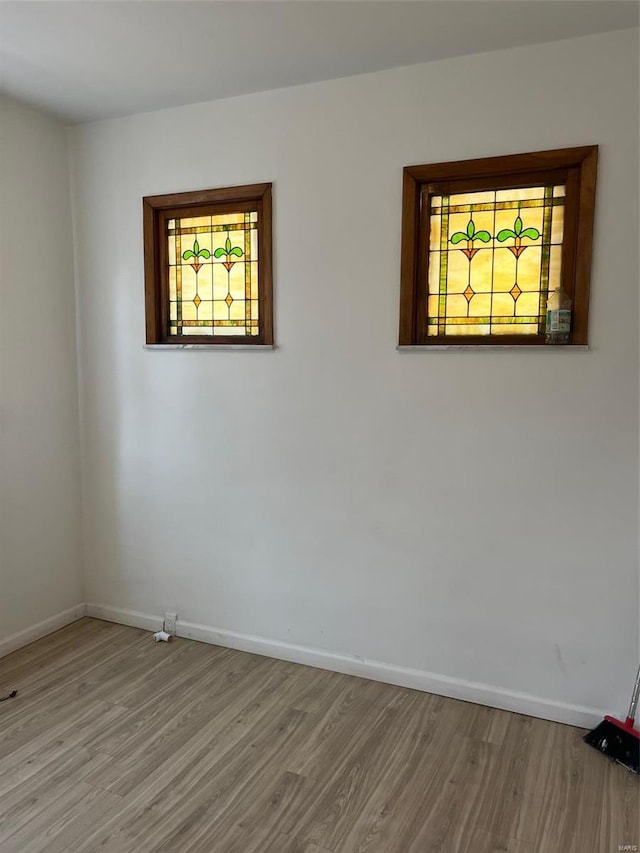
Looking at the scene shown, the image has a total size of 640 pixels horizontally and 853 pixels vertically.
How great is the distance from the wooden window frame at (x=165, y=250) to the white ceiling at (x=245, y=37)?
47cm

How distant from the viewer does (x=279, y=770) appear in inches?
90.2

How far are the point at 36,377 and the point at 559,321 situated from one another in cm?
260

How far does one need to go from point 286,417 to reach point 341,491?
0.45 metres

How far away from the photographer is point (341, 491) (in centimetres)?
292

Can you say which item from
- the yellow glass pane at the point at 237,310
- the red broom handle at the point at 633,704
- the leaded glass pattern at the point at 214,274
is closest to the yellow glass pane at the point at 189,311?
the leaded glass pattern at the point at 214,274

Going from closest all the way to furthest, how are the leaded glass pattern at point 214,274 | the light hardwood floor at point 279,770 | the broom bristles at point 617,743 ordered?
the light hardwood floor at point 279,770
the broom bristles at point 617,743
the leaded glass pattern at point 214,274

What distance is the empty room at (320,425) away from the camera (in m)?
2.22

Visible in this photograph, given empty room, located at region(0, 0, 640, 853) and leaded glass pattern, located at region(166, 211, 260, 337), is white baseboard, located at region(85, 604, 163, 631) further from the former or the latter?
leaded glass pattern, located at region(166, 211, 260, 337)

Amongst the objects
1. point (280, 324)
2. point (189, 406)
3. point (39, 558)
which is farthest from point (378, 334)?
point (39, 558)

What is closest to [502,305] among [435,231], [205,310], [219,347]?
[435,231]

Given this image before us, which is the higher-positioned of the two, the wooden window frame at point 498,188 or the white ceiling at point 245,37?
the white ceiling at point 245,37

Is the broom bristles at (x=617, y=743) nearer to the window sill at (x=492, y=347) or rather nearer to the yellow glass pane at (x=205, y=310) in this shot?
the window sill at (x=492, y=347)

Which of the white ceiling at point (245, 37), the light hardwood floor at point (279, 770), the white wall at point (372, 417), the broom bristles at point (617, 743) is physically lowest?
the light hardwood floor at point (279, 770)

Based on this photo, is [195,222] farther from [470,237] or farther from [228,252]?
[470,237]
